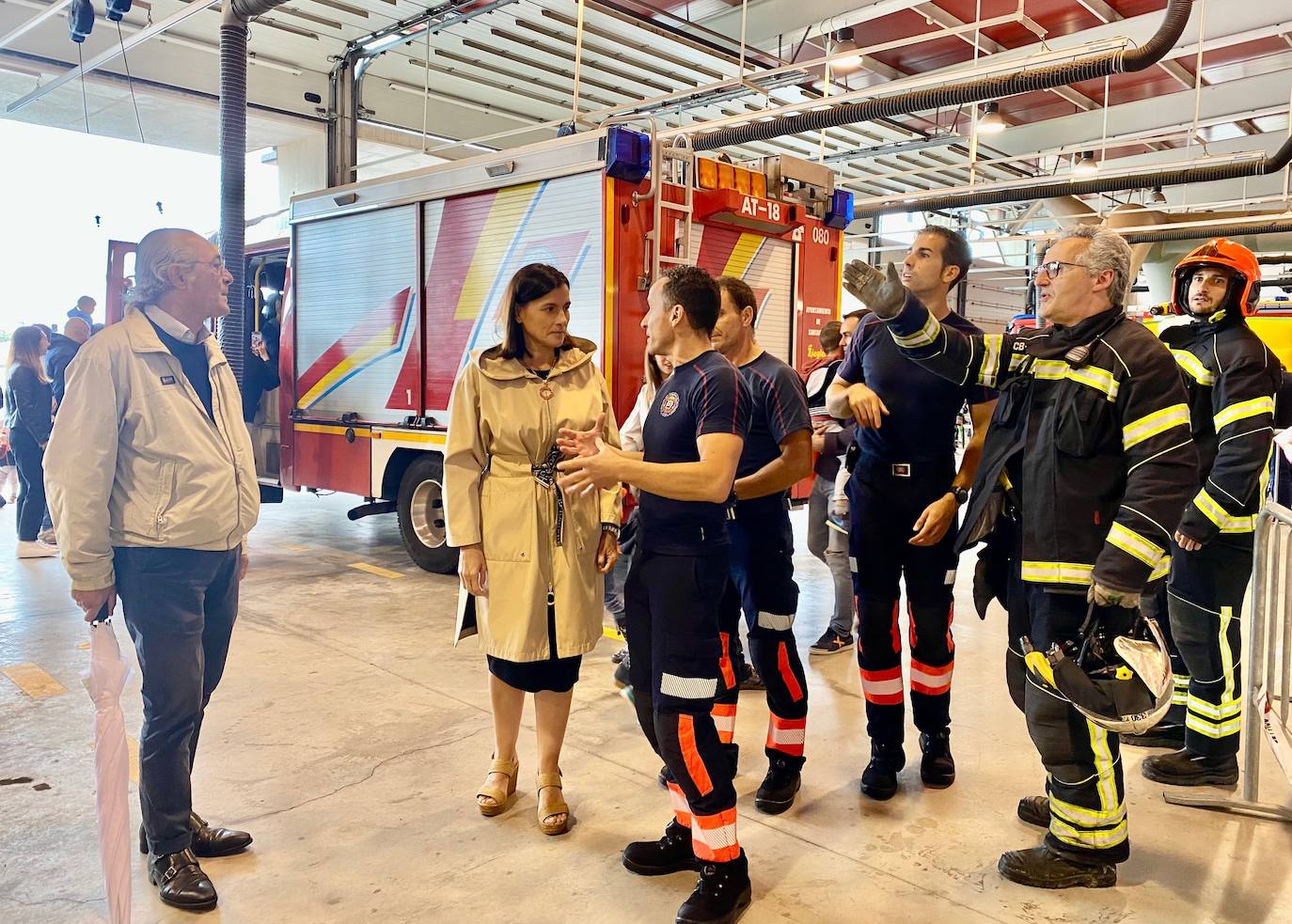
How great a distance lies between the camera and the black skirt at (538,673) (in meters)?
2.90

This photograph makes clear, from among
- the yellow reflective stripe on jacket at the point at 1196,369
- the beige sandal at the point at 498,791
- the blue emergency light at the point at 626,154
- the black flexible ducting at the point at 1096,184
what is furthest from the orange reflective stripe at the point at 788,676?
the black flexible ducting at the point at 1096,184

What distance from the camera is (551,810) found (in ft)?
9.61

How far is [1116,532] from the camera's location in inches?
92.1

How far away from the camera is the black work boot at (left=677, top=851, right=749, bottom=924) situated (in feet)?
7.78

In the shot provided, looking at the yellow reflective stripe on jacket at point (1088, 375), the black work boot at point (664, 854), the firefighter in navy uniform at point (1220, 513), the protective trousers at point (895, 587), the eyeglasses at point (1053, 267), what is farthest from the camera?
the firefighter in navy uniform at point (1220, 513)

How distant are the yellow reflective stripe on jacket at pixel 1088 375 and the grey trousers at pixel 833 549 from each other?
232 centimetres

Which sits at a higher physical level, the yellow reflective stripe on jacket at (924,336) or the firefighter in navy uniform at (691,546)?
the yellow reflective stripe on jacket at (924,336)

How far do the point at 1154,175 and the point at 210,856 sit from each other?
998cm

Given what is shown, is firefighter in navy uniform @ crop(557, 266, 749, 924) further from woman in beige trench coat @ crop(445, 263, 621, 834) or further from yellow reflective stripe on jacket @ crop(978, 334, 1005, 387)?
yellow reflective stripe on jacket @ crop(978, 334, 1005, 387)

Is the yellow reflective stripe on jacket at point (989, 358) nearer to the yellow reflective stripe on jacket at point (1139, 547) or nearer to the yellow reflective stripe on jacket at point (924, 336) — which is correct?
the yellow reflective stripe on jacket at point (924, 336)

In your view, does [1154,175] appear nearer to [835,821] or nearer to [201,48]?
[835,821]

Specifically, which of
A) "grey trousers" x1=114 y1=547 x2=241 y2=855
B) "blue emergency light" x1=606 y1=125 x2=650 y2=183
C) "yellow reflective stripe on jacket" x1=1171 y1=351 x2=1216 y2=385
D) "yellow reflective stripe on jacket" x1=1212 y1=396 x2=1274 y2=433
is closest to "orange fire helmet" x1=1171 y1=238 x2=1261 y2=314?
"yellow reflective stripe on jacket" x1=1171 y1=351 x2=1216 y2=385

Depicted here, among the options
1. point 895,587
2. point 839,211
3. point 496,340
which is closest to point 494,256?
point 496,340

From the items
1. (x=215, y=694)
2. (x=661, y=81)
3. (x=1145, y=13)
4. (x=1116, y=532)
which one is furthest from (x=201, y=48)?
(x=1116, y=532)
